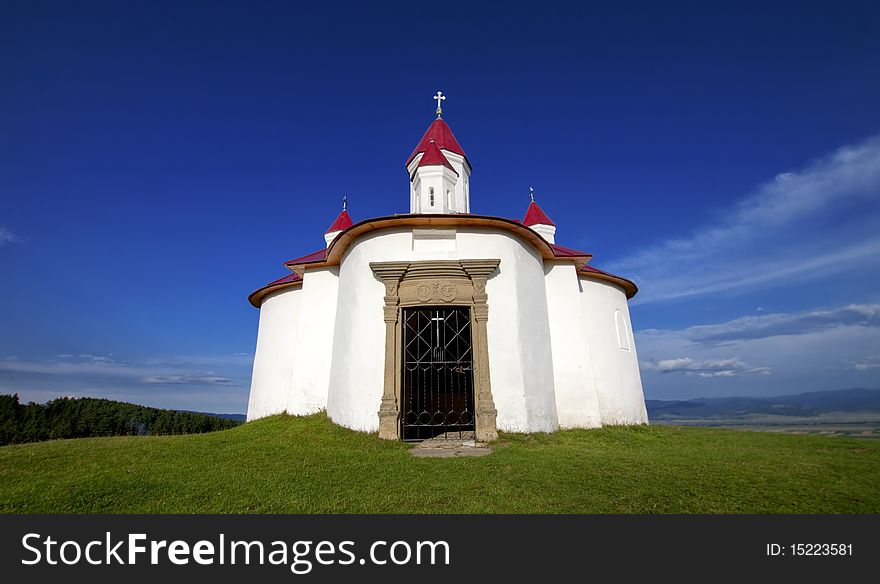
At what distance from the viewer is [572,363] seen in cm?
1307

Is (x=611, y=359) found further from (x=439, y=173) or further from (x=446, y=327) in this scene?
(x=439, y=173)

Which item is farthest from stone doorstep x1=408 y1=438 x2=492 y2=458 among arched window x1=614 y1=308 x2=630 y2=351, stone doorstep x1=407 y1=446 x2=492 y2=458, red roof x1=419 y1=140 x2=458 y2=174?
red roof x1=419 y1=140 x2=458 y2=174

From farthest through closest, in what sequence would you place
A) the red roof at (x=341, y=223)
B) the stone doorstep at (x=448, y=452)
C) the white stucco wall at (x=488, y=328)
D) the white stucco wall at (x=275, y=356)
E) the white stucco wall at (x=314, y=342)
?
the red roof at (x=341, y=223)
the white stucco wall at (x=275, y=356)
the white stucco wall at (x=314, y=342)
the white stucco wall at (x=488, y=328)
the stone doorstep at (x=448, y=452)

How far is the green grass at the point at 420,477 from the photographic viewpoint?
5.38 m

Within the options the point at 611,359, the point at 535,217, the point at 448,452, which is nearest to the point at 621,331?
the point at 611,359

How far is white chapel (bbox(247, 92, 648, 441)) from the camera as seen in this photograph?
10641mm

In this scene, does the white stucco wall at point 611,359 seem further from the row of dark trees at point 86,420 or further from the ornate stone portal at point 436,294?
the row of dark trees at point 86,420

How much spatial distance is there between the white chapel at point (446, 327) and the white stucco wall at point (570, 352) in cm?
3

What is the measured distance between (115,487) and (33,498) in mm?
841

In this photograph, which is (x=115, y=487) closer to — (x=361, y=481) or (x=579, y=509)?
(x=361, y=481)

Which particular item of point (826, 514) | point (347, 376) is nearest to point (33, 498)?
point (347, 376)

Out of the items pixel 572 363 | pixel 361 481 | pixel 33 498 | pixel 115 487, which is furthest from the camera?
pixel 572 363

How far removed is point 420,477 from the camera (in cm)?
673

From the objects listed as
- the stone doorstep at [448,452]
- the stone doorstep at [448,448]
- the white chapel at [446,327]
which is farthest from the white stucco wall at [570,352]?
the stone doorstep at [448,452]
